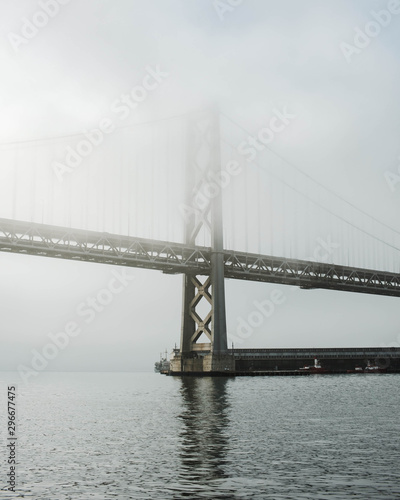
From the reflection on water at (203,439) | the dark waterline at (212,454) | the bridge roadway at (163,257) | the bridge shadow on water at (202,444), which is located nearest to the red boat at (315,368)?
the bridge roadway at (163,257)

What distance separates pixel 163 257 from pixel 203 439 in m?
55.2

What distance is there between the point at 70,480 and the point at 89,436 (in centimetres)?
874

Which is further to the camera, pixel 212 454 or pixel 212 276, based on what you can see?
pixel 212 276

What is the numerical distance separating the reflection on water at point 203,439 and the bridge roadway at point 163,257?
32964 millimetres

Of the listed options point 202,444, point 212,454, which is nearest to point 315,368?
point 202,444

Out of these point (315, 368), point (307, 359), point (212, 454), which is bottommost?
point (212, 454)

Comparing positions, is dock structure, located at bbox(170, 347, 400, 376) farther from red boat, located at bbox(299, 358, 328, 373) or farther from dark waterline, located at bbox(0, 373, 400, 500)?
dark waterline, located at bbox(0, 373, 400, 500)

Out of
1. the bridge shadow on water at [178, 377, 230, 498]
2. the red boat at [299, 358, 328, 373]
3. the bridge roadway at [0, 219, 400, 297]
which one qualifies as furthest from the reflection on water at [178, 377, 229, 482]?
the red boat at [299, 358, 328, 373]

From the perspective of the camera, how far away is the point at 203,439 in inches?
934

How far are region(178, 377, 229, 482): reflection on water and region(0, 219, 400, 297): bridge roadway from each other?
108 feet

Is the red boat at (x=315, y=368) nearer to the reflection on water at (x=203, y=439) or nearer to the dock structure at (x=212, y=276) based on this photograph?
the dock structure at (x=212, y=276)

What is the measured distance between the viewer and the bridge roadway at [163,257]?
227ft

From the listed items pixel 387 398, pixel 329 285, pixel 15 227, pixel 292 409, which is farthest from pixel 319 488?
pixel 329 285

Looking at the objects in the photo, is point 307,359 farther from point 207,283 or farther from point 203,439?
point 203,439
